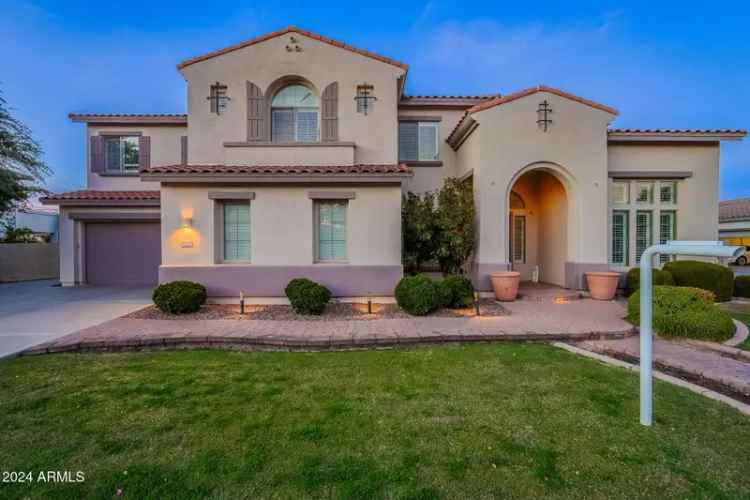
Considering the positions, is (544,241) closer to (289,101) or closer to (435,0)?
(289,101)

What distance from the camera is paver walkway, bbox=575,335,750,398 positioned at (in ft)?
14.3

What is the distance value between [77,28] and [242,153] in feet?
106

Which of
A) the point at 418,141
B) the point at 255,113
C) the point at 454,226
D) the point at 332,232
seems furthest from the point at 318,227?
the point at 418,141

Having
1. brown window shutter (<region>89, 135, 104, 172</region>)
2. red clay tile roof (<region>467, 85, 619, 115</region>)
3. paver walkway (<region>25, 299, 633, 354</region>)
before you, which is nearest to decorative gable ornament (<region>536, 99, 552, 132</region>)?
red clay tile roof (<region>467, 85, 619, 115</region>)

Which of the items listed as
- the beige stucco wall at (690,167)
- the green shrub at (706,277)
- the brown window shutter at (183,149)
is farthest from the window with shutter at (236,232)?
the green shrub at (706,277)

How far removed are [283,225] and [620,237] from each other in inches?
445

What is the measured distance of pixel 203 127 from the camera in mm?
A: 10398

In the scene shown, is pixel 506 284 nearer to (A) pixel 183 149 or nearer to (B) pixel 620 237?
(B) pixel 620 237

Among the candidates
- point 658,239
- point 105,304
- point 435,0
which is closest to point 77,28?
point 435,0

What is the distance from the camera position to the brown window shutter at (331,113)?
34.4ft

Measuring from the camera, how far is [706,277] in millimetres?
9633

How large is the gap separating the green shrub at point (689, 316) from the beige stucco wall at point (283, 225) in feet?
19.2

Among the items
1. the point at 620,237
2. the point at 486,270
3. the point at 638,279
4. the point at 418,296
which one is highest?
the point at 620,237

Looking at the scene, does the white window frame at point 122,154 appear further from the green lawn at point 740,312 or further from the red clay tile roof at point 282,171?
the green lawn at point 740,312
